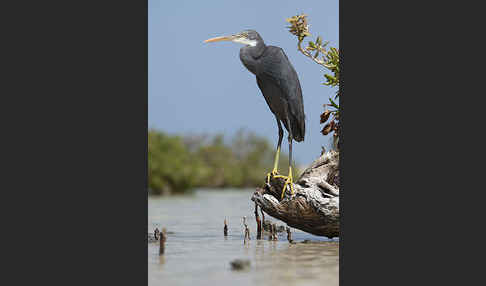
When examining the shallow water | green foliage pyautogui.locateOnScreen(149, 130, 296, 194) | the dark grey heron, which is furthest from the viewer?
green foliage pyautogui.locateOnScreen(149, 130, 296, 194)

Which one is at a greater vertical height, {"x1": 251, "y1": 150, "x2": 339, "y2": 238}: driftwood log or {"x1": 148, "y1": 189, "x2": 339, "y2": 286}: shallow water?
{"x1": 251, "y1": 150, "x2": 339, "y2": 238}: driftwood log

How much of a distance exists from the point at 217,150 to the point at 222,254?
2242cm

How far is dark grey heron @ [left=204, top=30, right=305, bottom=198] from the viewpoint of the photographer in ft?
25.5

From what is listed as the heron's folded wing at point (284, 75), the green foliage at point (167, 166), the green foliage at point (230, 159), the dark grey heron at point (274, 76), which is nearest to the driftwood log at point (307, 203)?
the dark grey heron at point (274, 76)

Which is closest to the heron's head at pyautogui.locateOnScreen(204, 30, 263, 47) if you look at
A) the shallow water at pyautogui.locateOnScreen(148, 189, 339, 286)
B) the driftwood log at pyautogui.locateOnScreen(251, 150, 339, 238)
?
the driftwood log at pyautogui.locateOnScreen(251, 150, 339, 238)

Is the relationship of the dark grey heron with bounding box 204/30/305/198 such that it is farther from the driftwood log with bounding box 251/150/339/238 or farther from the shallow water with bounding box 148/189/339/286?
the shallow water with bounding box 148/189/339/286

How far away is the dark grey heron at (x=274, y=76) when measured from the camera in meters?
7.78

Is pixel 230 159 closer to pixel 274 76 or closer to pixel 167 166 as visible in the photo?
pixel 167 166

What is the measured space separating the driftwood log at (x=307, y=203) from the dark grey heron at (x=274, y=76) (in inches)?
6.2

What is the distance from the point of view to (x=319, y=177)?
27.6 feet

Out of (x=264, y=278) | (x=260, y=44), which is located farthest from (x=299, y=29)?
(x=264, y=278)

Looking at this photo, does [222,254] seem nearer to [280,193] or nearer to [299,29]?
[280,193]

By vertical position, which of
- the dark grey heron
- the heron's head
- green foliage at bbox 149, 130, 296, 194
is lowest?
green foliage at bbox 149, 130, 296, 194

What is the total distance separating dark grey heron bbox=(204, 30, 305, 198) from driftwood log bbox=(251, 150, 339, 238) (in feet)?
0.52
